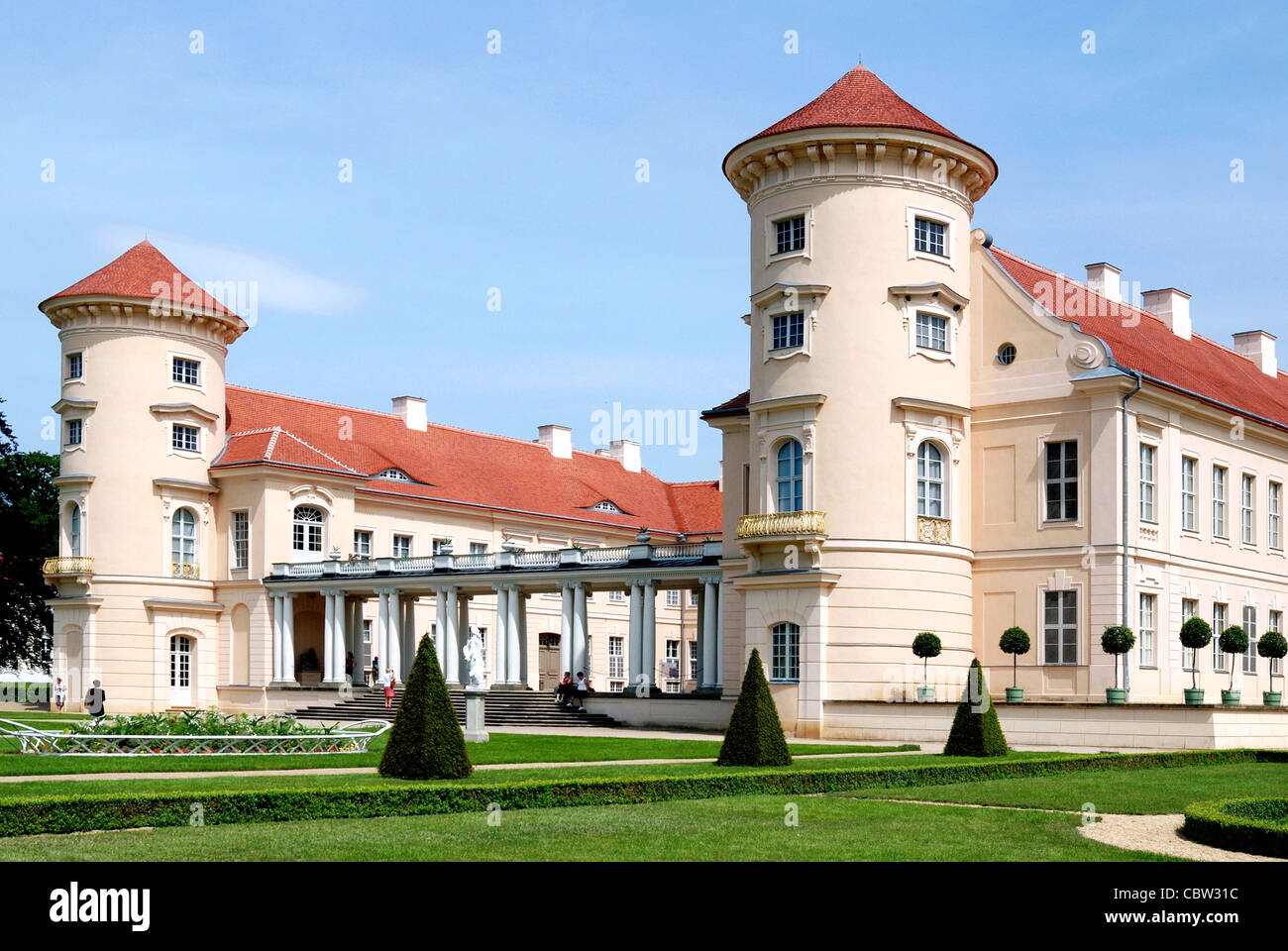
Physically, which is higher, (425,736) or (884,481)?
(884,481)

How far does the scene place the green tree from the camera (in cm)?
6119

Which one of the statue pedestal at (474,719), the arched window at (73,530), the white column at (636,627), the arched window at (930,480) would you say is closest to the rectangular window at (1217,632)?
the arched window at (930,480)

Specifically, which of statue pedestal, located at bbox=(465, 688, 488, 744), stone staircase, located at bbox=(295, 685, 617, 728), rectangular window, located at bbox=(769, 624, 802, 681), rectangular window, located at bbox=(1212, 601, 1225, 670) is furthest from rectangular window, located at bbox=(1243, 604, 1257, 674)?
statue pedestal, located at bbox=(465, 688, 488, 744)

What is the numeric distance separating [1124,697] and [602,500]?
39.6 m

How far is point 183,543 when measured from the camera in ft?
191

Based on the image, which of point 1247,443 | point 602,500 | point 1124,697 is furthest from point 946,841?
point 602,500

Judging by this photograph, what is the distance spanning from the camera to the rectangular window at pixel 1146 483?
4006 centimetres

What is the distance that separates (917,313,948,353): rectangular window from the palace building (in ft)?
0.32

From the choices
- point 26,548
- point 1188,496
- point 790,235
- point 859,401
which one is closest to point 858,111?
point 790,235

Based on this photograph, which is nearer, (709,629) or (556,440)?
(709,629)

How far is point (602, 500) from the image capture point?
7350 cm

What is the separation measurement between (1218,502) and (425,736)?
98.4ft

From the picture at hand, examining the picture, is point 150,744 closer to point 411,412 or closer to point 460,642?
point 460,642
